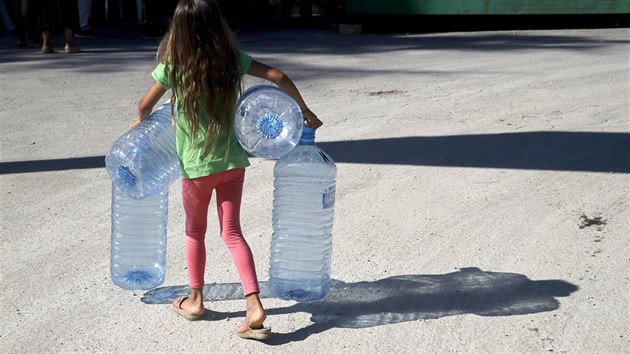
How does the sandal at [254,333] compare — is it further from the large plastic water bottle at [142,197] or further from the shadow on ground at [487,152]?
the shadow on ground at [487,152]

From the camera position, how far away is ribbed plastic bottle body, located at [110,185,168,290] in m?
4.99

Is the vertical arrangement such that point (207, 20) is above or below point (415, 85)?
above

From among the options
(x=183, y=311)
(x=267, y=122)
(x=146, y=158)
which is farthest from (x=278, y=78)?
(x=183, y=311)

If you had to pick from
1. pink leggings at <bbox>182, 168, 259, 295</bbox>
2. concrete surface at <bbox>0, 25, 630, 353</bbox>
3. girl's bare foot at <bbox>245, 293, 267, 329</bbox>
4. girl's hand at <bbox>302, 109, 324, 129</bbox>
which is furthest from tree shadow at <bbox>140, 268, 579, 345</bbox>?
girl's hand at <bbox>302, 109, 324, 129</bbox>

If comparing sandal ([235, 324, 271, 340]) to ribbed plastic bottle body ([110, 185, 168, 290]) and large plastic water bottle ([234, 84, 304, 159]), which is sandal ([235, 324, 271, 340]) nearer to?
ribbed plastic bottle body ([110, 185, 168, 290])

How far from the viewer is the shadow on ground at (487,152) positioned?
7.63m

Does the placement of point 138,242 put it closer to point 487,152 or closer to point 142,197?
point 142,197

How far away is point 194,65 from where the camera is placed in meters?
4.33

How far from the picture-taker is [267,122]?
14.9ft

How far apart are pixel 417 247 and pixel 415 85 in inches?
219

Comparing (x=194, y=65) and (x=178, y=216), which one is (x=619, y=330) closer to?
(x=194, y=65)

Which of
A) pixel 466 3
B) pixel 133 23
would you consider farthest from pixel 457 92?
pixel 133 23

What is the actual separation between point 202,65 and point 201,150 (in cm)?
39

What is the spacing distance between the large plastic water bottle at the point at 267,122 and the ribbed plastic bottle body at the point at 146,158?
451 mm
